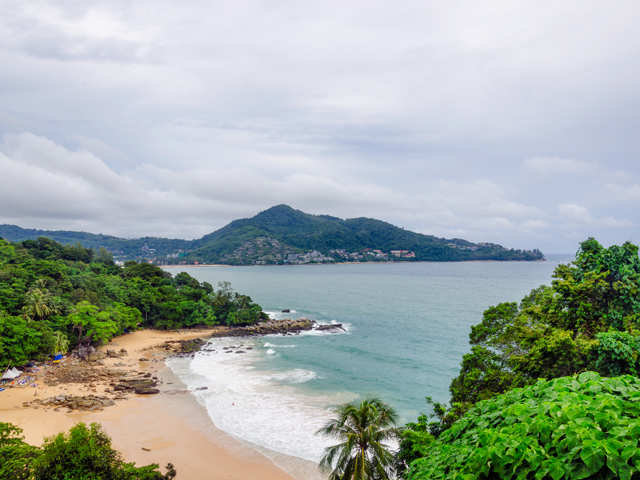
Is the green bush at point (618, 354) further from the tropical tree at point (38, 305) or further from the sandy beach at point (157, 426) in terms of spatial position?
the tropical tree at point (38, 305)

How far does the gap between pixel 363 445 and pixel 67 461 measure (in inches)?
401

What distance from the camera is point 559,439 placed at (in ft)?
13.7

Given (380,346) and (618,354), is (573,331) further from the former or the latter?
(380,346)

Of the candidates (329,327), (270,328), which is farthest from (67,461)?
(329,327)

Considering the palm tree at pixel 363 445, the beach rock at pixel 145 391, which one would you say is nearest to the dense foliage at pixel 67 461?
the palm tree at pixel 363 445

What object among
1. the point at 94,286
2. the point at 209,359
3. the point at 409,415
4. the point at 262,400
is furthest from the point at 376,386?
the point at 94,286

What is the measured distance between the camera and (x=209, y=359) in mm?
40875

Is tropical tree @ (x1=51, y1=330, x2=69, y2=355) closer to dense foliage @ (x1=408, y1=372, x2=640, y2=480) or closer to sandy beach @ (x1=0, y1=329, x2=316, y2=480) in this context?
sandy beach @ (x1=0, y1=329, x2=316, y2=480)

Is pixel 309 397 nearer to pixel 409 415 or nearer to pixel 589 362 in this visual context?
pixel 409 415

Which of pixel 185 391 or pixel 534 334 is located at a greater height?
pixel 534 334

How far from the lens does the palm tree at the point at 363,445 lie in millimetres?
13930

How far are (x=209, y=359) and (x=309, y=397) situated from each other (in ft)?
52.8

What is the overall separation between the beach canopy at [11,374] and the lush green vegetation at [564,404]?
3219 cm

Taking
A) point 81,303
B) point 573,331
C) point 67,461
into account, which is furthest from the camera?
point 81,303
